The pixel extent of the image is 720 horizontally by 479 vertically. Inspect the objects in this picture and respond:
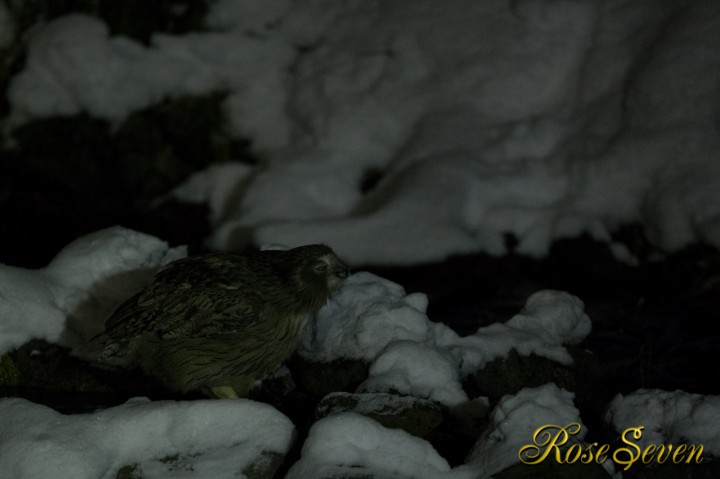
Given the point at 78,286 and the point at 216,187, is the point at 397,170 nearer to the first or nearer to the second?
the point at 216,187

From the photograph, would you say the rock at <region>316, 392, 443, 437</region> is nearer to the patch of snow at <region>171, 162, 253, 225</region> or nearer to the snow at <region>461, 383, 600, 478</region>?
the snow at <region>461, 383, 600, 478</region>

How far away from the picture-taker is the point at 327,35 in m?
9.30

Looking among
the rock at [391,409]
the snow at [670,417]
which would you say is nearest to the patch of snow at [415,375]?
the rock at [391,409]

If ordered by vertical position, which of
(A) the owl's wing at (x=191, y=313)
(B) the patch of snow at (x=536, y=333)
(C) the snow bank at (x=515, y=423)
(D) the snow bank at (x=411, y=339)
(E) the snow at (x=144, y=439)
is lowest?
(B) the patch of snow at (x=536, y=333)

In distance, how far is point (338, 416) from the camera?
3.92 meters

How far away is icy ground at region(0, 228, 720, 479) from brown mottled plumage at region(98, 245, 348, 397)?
1.10ft

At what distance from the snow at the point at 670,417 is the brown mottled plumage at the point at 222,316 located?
5.18 feet

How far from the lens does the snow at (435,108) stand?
732cm

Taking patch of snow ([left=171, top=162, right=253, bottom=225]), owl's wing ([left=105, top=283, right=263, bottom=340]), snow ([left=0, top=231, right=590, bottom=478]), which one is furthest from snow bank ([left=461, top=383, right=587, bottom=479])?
patch of snow ([left=171, top=162, right=253, bottom=225])

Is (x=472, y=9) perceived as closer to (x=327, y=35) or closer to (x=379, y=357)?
(x=327, y=35)

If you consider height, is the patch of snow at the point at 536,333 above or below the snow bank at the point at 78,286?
below

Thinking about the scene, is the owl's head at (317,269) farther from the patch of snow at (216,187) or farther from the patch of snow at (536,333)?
the patch of snow at (216,187)

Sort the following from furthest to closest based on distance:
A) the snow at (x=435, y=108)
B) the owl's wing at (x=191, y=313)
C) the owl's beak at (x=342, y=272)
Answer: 1. the snow at (x=435, y=108)
2. the owl's beak at (x=342, y=272)
3. the owl's wing at (x=191, y=313)

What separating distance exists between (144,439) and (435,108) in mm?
5167
